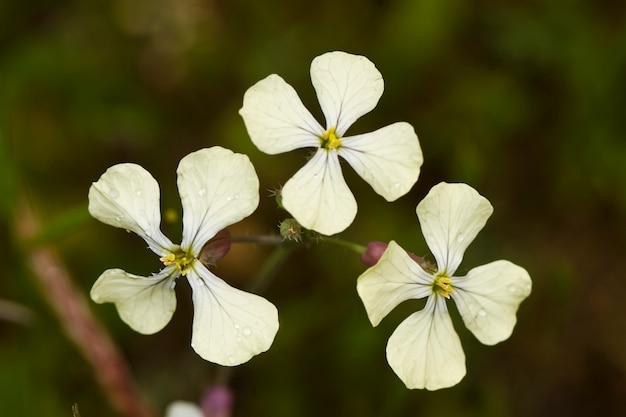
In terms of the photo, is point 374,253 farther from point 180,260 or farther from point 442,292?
point 180,260

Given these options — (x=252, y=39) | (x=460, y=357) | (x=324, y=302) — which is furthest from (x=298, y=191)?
(x=252, y=39)

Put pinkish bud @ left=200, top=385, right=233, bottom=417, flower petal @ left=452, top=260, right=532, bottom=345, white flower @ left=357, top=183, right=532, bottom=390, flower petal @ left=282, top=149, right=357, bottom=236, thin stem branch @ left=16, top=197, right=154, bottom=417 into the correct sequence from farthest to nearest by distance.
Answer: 1. thin stem branch @ left=16, top=197, right=154, bottom=417
2. pinkish bud @ left=200, top=385, right=233, bottom=417
3. flower petal @ left=452, top=260, right=532, bottom=345
4. white flower @ left=357, top=183, right=532, bottom=390
5. flower petal @ left=282, top=149, right=357, bottom=236

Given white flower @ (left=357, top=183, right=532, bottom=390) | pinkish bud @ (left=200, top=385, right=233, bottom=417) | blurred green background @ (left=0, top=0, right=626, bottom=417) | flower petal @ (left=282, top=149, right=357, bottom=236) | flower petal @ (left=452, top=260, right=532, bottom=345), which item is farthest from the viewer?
blurred green background @ (left=0, top=0, right=626, bottom=417)

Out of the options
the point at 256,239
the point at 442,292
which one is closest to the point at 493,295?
the point at 442,292

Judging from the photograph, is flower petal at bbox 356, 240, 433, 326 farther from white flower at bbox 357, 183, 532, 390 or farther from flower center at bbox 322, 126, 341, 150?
flower center at bbox 322, 126, 341, 150

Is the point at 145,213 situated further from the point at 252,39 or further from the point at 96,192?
the point at 252,39

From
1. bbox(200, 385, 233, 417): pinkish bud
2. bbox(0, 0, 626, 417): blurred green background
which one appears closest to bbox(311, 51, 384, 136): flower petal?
bbox(200, 385, 233, 417): pinkish bud
